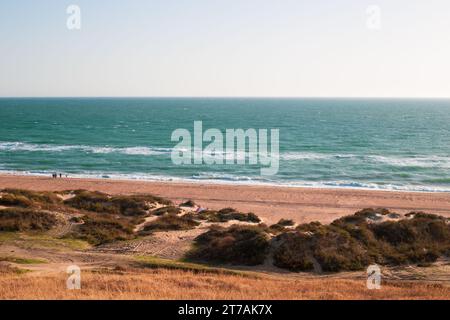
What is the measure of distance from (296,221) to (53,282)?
19.3m

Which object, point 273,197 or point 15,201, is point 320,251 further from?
point 273,197

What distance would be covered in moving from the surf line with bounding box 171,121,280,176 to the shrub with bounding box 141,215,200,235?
90.6 feet

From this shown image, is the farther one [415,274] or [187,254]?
[187,254]

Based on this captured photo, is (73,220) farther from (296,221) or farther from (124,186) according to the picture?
(124,186)

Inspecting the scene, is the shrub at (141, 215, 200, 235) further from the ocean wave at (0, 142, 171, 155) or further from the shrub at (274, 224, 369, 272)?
the ocean wave at (0, 142, 171, 155)

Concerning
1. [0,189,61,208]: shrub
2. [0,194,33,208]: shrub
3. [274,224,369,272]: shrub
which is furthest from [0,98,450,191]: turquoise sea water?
[274,224,369,272]: shrub

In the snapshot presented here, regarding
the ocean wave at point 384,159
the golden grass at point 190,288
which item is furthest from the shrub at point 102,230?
the ocean wave at point 384,159

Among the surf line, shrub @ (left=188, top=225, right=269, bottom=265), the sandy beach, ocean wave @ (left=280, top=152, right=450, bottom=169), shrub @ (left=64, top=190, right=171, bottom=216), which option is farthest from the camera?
the surf line

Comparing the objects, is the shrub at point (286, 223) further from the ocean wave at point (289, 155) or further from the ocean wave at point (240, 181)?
the ocean wave at point (289, 155)

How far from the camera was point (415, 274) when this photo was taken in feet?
59.1

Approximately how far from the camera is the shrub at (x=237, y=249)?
65.4ft

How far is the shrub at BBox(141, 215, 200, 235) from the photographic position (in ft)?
83.2
